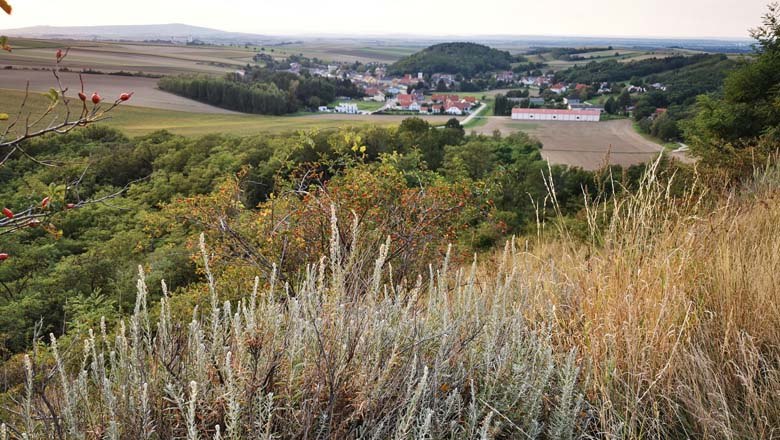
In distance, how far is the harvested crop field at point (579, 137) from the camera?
20248 mm

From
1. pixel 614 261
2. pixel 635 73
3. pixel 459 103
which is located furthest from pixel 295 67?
pixel 614 261

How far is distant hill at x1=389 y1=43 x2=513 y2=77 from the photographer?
48.5 metres

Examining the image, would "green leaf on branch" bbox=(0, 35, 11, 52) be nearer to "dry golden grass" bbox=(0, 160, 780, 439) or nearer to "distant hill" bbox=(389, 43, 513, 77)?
"dry golden grass" bbox=(0, 160, 780, 439)

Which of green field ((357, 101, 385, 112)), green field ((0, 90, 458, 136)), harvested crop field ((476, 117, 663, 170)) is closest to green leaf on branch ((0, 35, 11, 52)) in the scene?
harvested crop field ((476, 117, 663, 170))

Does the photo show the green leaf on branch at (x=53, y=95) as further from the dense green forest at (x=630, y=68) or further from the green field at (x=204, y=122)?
A: the dense green forest at (x=630, y=68)

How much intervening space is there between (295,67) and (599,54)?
2860cm

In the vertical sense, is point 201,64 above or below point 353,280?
above

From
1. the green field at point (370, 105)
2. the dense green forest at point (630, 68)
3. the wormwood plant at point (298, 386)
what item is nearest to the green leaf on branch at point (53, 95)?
the wormwood plant at point (298, 386)

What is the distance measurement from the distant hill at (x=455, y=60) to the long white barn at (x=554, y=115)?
14988 millimetres

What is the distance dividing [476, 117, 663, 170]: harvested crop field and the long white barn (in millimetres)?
790

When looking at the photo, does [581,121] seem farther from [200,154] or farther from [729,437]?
[729,437]

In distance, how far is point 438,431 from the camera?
55.4 inches

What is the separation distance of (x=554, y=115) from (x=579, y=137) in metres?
7.44

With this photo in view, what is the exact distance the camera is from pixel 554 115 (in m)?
32.9
